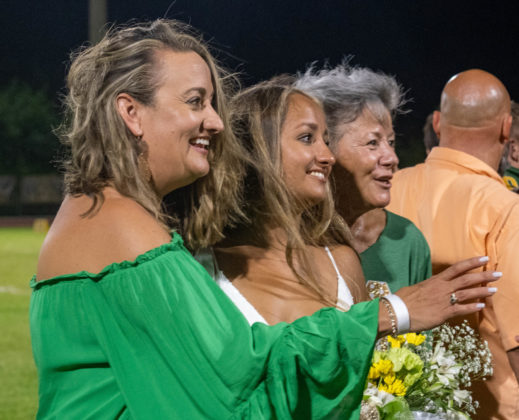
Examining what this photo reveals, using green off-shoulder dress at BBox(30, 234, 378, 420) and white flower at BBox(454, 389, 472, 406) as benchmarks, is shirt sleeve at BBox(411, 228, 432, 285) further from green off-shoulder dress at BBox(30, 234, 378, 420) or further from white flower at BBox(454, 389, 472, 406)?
green off-shoulder dress at BBox(30, 234, 378, 420)

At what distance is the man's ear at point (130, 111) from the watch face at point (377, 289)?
4.06ft

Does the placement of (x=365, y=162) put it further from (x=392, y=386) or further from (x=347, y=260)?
(x=392, y=386)

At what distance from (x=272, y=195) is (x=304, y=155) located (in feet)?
0.56

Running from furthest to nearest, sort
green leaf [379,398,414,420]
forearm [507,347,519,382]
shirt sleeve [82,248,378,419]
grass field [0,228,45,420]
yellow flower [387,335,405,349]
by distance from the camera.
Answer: grass field [0,228,45,420] < forearm [507,347,519,382] < yellow flower [387,335,405,349] < green leaf [379,398,414,420] < shirt sleeve [82,248,378,419]

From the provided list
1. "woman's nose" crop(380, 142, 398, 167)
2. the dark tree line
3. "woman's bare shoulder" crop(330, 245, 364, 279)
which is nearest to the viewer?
"woman's bare shoulder" crop(330, 245, 364, 279)

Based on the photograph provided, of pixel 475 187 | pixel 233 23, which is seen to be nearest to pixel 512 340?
pixel 475 187

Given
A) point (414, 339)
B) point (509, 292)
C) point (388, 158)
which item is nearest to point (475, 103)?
point (388, 158)

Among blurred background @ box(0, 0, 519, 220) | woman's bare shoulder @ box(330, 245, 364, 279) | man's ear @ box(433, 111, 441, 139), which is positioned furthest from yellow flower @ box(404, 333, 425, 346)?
→ blurred background @ box(0, 0, 519, 220)

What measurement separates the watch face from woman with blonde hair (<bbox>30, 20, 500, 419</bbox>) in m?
0.88

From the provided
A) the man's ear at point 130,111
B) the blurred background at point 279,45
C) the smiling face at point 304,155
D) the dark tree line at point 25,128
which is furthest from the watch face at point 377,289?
the dark tree line at point 25,128

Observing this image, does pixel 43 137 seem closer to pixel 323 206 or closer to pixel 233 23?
pixel 233 23

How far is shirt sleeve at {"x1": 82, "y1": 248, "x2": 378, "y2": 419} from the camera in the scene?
1784mm

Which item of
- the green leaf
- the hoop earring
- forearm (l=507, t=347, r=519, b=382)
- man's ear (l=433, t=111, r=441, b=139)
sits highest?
the hoop earring

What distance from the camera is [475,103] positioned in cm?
352
